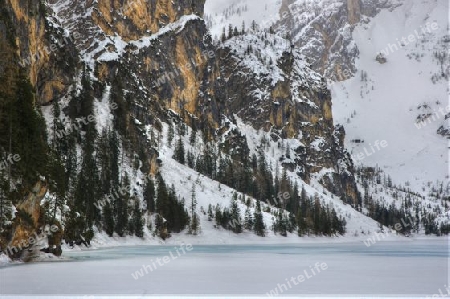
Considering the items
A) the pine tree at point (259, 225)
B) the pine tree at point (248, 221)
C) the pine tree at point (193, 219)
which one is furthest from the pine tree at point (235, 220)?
the pine tree at point (193, 219)

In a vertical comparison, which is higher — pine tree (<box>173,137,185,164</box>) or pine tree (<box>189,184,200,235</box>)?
pine tree (<box>173,137,185,164</box>)

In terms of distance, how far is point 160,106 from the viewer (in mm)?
197000

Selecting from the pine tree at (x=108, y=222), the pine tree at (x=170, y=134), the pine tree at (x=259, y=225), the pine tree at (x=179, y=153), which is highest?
the pine tree at (x=170, y=134)

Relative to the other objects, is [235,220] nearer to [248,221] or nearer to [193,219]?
[248,221]

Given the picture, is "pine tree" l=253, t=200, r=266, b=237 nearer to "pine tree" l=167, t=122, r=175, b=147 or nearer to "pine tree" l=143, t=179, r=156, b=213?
"pine tree" l=143, t=179, r=156, b=213

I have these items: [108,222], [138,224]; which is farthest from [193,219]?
[108,222]

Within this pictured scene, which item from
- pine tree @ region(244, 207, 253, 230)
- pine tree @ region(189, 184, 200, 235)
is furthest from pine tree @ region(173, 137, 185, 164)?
pine tree @ region(244, 207, 253, 230)

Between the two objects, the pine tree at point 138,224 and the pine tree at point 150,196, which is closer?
the pine tree at point 138,224

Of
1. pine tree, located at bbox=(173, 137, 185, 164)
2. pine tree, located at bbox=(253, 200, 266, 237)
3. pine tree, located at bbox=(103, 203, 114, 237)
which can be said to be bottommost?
pine tree, located at bbox=(253, 200, 266, 237)

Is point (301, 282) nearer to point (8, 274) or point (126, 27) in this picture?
point (8, 274)

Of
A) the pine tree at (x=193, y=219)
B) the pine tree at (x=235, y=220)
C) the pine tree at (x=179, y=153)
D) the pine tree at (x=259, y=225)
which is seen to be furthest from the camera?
the pine tree at (x=179, y=153)

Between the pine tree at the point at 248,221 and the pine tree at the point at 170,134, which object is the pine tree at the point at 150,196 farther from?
the pine tree at the point at 170,134

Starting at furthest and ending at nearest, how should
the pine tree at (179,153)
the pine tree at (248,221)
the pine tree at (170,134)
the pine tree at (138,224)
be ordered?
the pine tree at (170,134) → the pine tree at (179,153) → the pine tree at (248,221) → the pine tree at (138,224)

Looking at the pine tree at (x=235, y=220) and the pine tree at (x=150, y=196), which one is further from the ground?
the pine tree at (x=150, y=196)
